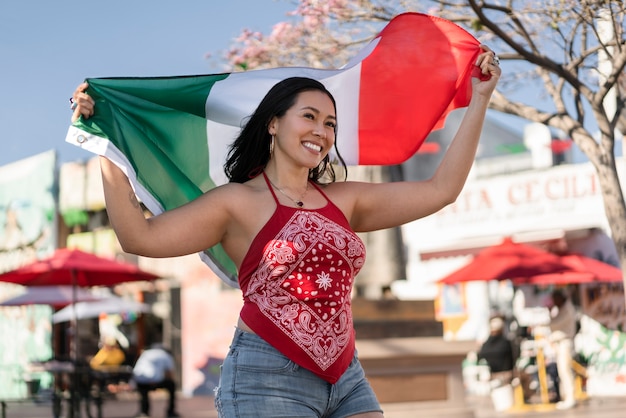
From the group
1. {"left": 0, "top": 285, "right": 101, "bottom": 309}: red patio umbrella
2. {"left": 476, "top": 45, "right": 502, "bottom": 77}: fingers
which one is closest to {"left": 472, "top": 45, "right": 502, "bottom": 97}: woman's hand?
{"left": 476, "top": 45, "right": 502, "bottom": 77}: fingers

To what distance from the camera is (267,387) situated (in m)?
3.20

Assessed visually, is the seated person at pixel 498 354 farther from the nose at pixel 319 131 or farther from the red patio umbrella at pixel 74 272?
the nose at pixel 319 131

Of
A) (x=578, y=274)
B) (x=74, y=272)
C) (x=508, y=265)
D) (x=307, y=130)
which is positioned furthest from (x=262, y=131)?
(x=578, y=274)

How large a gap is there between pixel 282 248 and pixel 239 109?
1.20 metres

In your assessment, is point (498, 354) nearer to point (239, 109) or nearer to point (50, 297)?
point (50, 297)

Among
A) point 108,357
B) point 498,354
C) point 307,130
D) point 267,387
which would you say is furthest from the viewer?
point 108,357

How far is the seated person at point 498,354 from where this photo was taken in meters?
15.8

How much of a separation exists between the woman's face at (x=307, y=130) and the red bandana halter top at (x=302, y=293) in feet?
0.91

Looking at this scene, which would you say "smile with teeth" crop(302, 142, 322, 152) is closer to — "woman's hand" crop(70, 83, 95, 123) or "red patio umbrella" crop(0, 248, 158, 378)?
"woman's hand" crop(70, 83, 95, 123)

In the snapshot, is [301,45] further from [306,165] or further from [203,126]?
[306,165]

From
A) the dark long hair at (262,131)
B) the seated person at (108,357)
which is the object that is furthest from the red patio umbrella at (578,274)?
the dark long hair at (262,131)

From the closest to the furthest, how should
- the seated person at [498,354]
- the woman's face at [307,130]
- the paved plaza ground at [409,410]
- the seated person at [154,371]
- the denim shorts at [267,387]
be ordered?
the denim shorts at [267,387], the woman's face at [307,130], the paved plaza ground at [409,410], the seated person at [498,354], the seated person at [154,371]

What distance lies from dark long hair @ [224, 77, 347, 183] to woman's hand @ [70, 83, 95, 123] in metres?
0.51

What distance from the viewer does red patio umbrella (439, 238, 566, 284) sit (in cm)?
1659
